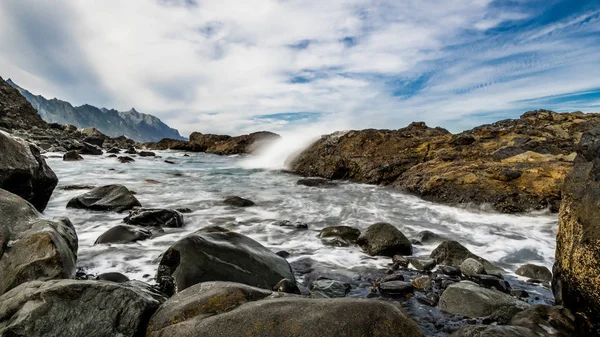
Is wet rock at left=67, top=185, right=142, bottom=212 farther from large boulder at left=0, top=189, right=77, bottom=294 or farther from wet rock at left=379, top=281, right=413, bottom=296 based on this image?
wet rock at left=379, top=281, right=413, bottom=296

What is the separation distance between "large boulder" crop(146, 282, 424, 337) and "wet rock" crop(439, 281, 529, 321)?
1513 mm

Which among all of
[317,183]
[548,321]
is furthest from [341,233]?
[317,183]

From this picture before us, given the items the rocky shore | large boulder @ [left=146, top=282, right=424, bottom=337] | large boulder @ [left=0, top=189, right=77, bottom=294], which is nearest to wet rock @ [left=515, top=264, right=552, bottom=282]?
the rocky shore

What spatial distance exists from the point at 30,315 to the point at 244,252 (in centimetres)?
227

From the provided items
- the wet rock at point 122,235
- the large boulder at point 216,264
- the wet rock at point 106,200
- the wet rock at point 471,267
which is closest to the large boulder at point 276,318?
the large boulder at point 216,264

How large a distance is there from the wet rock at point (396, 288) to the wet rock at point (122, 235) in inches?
178

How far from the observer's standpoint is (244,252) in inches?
168

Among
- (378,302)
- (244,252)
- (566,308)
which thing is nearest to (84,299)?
(244,252)

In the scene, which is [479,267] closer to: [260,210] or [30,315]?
[30,315]

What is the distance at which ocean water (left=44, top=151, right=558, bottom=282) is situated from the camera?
536 centimetres

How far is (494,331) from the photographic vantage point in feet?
8.89

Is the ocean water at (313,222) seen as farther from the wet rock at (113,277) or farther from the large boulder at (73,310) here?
the large boulder at (73,310)

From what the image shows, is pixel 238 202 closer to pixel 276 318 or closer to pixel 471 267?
pixel 471 267

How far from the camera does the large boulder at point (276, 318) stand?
2287mm
